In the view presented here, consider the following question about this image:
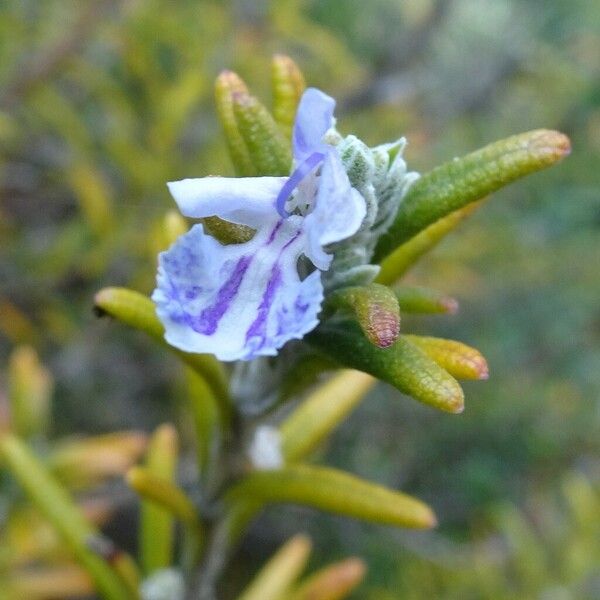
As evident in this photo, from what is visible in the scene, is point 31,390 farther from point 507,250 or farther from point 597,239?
point 597,239

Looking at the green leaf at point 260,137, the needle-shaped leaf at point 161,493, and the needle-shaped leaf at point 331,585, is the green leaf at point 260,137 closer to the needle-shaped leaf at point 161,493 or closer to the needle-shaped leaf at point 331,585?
the needle-shaped leaf at point 161,493

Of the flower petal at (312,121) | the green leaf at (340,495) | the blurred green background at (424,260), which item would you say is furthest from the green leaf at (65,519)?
the flower petal at (312,121)

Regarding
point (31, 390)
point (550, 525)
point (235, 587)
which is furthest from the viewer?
point (235, 587)

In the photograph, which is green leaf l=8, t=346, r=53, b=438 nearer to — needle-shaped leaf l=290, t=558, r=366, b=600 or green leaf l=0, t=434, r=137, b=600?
green leaf l=0, t=434, r=137, b=600

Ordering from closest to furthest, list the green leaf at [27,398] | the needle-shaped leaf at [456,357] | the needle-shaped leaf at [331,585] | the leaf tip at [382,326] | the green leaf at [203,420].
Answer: the leaf tip at [382,326], the needle-shaped leaf at [456,357], the green leaf at [203,420], the needle-shaped leaf at [331,585], the green leaf at [27,398]

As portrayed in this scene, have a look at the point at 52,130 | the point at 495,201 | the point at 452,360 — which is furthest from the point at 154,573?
the point at 495,201

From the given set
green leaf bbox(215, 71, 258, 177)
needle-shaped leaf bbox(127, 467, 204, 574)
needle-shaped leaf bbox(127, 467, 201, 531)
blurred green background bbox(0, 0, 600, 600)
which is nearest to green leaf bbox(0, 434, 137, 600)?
needle-shaped leaf bbox(127, 467, 204, 574)
